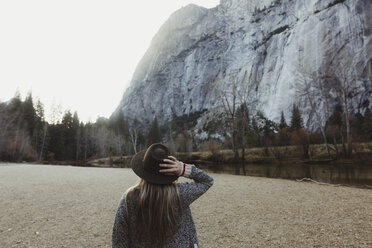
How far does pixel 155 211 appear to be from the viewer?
1410 millimetres

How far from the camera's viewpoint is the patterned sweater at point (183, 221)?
1498 mm

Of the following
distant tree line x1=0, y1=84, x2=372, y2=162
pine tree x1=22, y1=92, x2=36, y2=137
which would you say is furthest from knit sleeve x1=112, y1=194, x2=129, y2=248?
pine tree x1=22, y1=92, x2=36, y2=137

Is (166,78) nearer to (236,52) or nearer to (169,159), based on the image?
(236,52)

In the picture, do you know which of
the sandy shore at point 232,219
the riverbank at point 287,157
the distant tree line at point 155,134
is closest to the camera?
the sandy shore at point 232,219

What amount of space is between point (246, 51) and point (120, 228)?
77.4 meters

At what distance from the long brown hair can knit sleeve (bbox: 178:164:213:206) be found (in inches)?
2.7

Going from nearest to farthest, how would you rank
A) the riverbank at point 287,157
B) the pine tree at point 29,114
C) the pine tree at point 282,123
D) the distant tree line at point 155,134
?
the riverbank at point 287,157
the distant tree line at point 155,134
the pine tree at point 282,123
the pine tree at point 29,114

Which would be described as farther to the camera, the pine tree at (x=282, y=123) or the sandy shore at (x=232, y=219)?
the pine tree at (x=282, y=123)

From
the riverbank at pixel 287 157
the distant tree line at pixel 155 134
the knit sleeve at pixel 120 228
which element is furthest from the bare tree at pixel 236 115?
the knit sleeve at pixel 120 228

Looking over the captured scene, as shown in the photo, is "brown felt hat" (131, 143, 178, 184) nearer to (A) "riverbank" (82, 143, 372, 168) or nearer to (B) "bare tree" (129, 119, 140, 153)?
(A) "riverbank" (82, 143, 372, 168)

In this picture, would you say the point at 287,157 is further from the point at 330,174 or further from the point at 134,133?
the point at 134,133

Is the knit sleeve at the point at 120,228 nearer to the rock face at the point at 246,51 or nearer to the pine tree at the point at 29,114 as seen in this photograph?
the rock face at the point at 246,51

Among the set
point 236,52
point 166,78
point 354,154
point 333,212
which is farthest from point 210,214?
point 166,78

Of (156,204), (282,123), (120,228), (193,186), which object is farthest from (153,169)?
(282,123)
